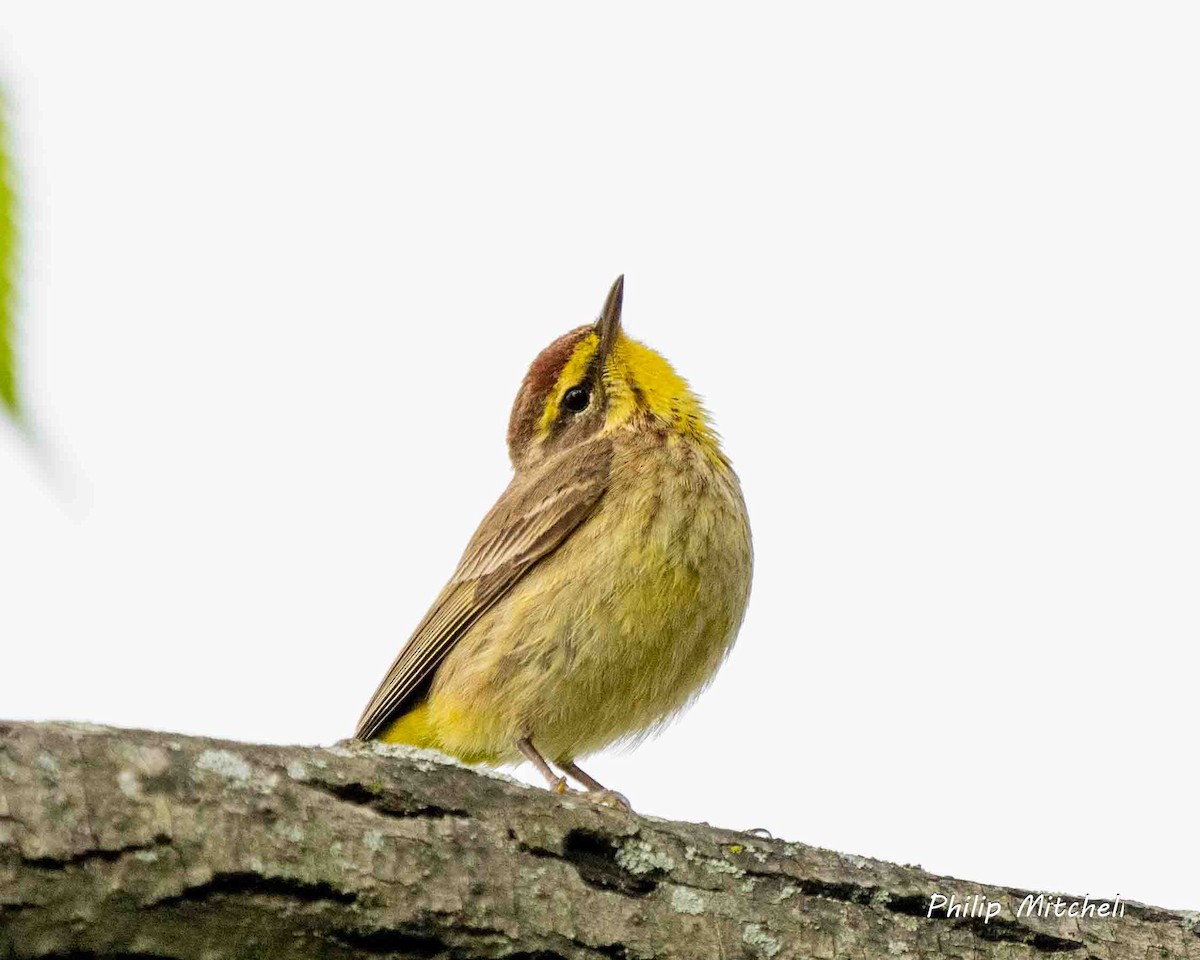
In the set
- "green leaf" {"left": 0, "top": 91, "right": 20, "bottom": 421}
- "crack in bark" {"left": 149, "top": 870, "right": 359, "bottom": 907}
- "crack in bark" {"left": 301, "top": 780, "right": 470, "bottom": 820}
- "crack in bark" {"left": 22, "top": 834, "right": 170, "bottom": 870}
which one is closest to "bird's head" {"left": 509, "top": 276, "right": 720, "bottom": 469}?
"crack in bark" {"left": 301, "top": 780, "right": 470, "bottom": 820}

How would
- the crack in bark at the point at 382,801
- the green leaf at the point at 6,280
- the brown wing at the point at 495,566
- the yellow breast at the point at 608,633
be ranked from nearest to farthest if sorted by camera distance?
the green leaf at the point at 6,280, the crack in bark at the point at 382,801, the yellow breast at the point at 608,633, the brown wing at the point at 495,566

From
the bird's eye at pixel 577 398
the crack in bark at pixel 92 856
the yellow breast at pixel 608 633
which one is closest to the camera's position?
the crack in bark at pixel 92 856

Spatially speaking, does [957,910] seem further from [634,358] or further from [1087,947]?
[634,358]

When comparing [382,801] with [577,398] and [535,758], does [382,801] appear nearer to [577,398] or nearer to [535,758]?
[535,758]

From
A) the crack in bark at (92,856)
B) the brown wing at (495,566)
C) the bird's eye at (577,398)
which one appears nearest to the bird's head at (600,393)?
the bird's eye at (577,398)

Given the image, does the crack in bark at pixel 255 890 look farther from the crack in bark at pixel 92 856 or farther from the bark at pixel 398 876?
the crack in bark at pixel 92 856

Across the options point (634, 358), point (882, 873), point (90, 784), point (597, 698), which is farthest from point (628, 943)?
point (634, 358)

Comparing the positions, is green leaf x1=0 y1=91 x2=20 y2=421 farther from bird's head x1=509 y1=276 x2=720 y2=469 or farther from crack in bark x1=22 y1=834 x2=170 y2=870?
bird's head x1=509 y1=276 x2=720 y2=469
